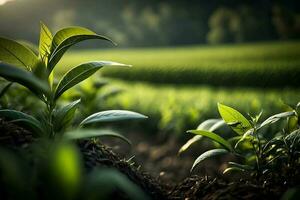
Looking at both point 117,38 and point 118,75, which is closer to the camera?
point 118,75

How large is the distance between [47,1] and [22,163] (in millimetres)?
41750

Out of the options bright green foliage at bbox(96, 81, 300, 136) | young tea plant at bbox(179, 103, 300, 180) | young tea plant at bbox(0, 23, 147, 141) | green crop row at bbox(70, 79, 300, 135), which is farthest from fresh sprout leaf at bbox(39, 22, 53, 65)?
green crop row at bbox(70, 79, 300, 135)

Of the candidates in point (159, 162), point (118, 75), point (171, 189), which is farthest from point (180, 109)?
point (118, 75)

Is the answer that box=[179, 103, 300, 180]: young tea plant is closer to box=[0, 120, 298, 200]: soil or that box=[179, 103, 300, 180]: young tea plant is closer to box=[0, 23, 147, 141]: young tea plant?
box=[0, 120, 298, 200]: soil

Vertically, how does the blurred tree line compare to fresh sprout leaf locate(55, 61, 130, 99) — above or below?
below

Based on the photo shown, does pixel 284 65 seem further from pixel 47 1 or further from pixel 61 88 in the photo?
pixel 47 1

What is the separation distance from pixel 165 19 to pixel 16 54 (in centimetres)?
3152

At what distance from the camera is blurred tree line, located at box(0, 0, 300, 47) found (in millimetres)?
26828

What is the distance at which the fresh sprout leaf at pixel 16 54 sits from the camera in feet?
4.32

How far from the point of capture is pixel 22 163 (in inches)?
37.4

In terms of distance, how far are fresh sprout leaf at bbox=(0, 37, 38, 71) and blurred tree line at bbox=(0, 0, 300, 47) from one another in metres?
21.6

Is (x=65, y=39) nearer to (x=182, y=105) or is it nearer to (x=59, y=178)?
(x=59, y=178)

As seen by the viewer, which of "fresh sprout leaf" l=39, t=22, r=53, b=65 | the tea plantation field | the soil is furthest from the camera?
the tea plantation field

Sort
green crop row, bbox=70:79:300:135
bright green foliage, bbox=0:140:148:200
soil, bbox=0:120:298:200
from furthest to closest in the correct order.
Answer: green crop row, bbox=70:79:300:135 < soil, bbox=0:120:298:200 < bright green foliage, bbox=0:140:148:200
